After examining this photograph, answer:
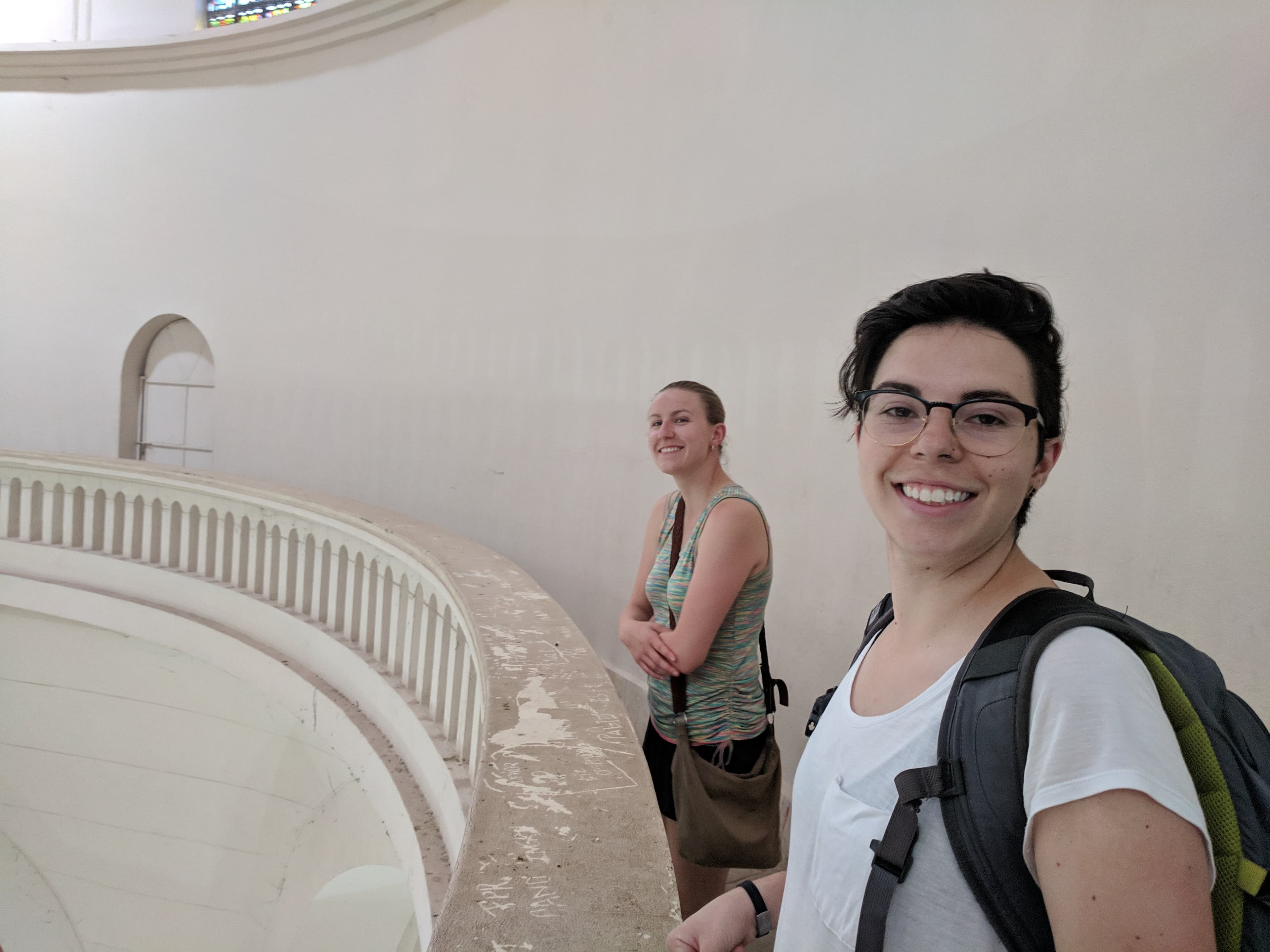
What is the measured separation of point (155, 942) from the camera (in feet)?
21.9

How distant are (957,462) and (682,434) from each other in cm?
159

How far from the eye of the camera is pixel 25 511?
270 inches

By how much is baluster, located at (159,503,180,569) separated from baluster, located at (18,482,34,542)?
143cm

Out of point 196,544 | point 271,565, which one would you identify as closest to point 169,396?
point 196,544

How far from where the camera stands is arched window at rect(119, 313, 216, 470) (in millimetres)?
10086

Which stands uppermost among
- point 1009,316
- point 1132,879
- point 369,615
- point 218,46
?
point 218,46

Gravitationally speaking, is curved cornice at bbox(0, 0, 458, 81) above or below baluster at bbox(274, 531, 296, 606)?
above

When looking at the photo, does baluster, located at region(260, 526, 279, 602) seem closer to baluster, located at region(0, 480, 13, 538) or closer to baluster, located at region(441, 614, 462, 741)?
baluster, located at region(441, 614, 462, 741)

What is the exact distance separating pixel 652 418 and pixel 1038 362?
1.79 meters

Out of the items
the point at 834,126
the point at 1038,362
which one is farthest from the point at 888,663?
the point at 834,126

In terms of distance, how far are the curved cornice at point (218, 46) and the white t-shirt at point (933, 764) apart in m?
7.89

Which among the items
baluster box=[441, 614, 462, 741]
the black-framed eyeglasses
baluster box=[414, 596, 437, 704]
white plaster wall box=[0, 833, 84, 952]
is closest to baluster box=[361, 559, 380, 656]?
baluster box=[414, 596, 437, 704]

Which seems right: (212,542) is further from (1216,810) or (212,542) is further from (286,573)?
(1216,810)

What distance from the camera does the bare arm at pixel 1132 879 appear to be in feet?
2.28
